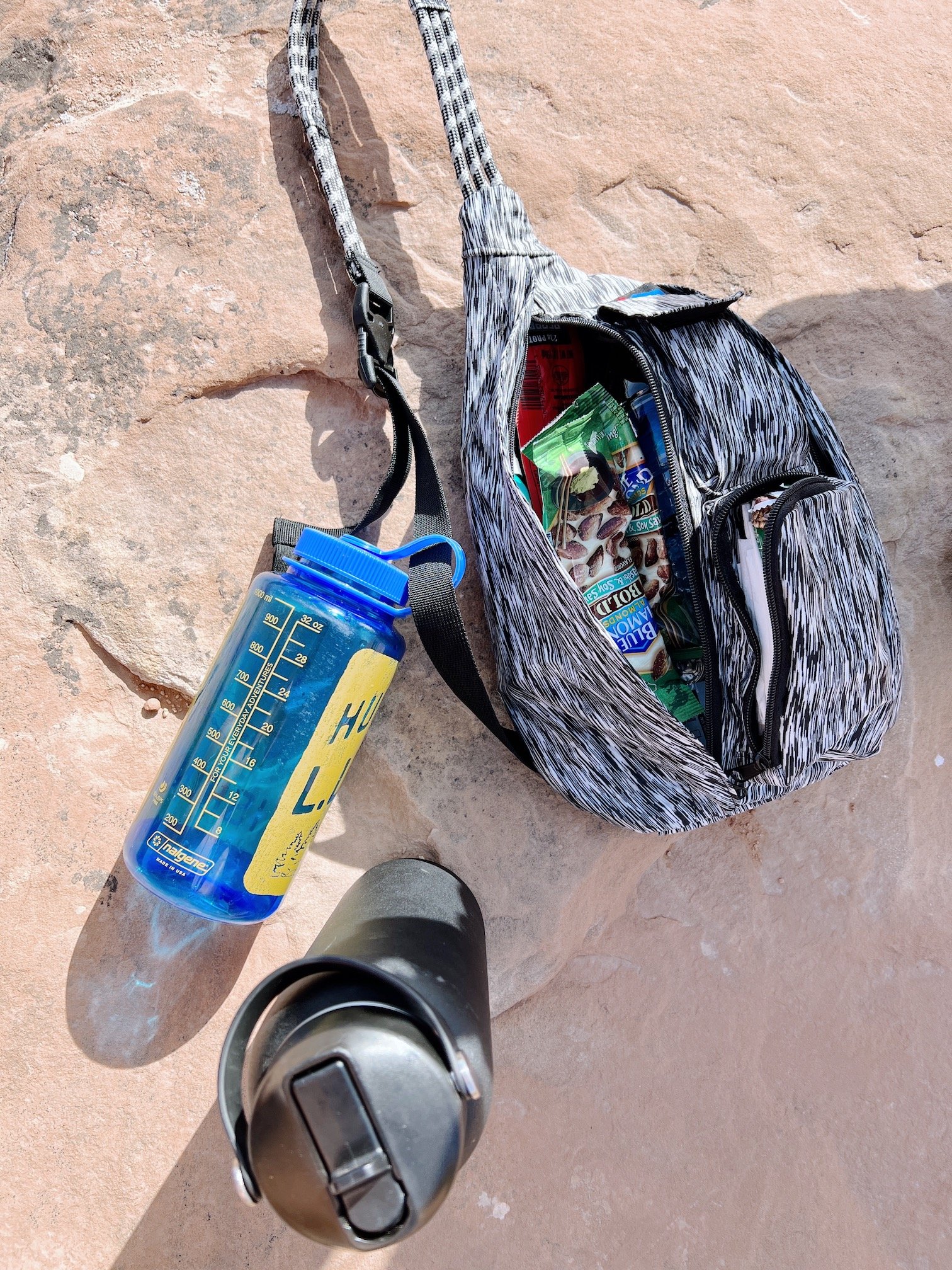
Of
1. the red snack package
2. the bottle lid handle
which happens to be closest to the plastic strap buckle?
the red snack package

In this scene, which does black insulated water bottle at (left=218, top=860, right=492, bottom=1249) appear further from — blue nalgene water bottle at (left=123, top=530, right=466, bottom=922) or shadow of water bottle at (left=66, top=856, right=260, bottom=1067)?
shadow of water bottle at (left=66, top=856, right=260, bottom=1067)

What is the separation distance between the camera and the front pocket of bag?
107 centimetres

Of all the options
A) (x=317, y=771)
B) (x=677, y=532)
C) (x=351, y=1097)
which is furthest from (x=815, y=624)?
(x=351, y=1097)

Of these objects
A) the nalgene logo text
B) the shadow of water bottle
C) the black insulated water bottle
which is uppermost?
the black insulated water bottle

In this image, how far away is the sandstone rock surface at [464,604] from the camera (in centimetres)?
119

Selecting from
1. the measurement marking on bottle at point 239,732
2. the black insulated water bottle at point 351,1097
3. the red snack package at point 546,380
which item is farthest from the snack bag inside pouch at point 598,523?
the black insulated water bottle at point 351,1097

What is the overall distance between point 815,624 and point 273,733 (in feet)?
2.32

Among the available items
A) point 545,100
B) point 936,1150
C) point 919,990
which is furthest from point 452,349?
point 936,1150

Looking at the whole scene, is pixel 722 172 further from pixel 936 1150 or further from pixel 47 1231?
pixel 47 1231

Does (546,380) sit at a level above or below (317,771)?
above

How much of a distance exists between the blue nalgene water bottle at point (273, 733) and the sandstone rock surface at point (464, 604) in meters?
0.16

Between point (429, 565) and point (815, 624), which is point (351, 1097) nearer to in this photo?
point (429, 565)

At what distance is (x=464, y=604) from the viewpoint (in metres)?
1.28

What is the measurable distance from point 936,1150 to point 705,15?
196cm
